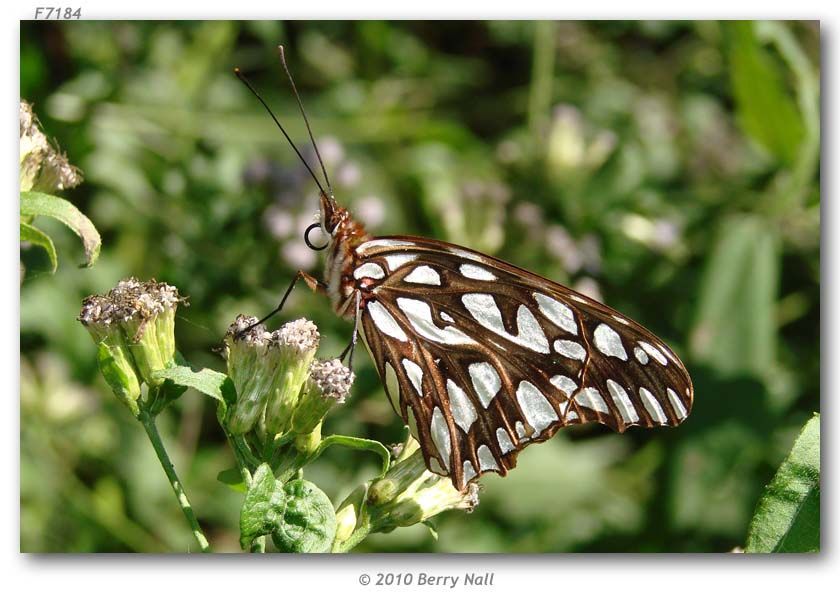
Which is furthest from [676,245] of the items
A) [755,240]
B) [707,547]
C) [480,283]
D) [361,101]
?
[480,283]

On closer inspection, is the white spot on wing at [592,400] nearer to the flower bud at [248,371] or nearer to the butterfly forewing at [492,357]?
the butterfly forewing at [492,357]

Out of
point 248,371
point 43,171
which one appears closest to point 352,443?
point 248,371

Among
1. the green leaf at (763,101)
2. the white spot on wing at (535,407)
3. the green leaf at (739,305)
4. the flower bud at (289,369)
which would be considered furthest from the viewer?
the green leaf at (739,305)

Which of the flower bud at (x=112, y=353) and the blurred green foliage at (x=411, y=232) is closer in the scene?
the flower bud at (x=112, y=353)

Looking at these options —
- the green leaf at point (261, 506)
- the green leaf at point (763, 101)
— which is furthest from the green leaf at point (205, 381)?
the green leaf at point (763, 101)

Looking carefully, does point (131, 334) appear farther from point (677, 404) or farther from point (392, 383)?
point (677, 404)

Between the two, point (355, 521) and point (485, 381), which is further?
point (485, 381)
